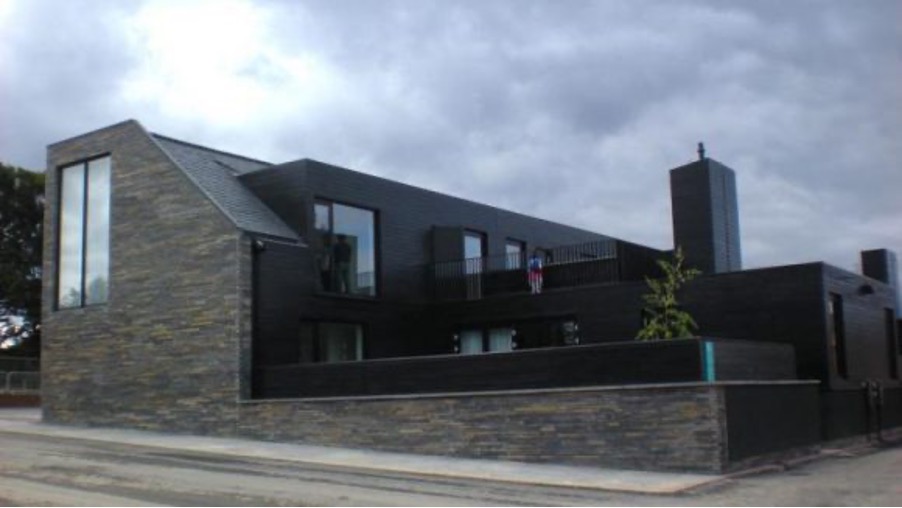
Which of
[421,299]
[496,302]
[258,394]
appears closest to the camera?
[258,394]

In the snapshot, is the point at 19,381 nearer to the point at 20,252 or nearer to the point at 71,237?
the point at 20,252

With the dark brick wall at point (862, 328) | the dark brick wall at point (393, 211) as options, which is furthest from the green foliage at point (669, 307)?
the dark brick wall at point (393, 211)

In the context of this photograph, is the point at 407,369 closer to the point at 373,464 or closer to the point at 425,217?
the point at 373,464

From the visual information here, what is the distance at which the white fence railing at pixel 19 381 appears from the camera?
34.8m

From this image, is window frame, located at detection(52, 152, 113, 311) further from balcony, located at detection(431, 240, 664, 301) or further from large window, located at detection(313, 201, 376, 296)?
balcony, located at detection(431, 240, 664, 301)

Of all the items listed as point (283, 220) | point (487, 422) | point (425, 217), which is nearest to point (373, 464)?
point (487, 422)

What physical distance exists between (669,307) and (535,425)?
5.67 meters

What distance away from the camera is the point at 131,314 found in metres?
22.5

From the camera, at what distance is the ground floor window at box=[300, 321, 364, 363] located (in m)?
22.2

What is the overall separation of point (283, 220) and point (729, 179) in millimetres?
10884

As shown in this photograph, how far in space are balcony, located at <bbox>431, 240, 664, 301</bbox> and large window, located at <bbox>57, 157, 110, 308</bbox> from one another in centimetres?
880

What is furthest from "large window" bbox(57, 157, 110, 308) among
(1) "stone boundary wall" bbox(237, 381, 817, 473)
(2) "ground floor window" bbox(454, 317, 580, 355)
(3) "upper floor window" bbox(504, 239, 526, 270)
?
(3) "upper floor window" bbox(504, 239, 526, 270)

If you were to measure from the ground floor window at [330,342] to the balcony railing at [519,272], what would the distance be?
10.7 ft

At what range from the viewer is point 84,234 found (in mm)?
24234
